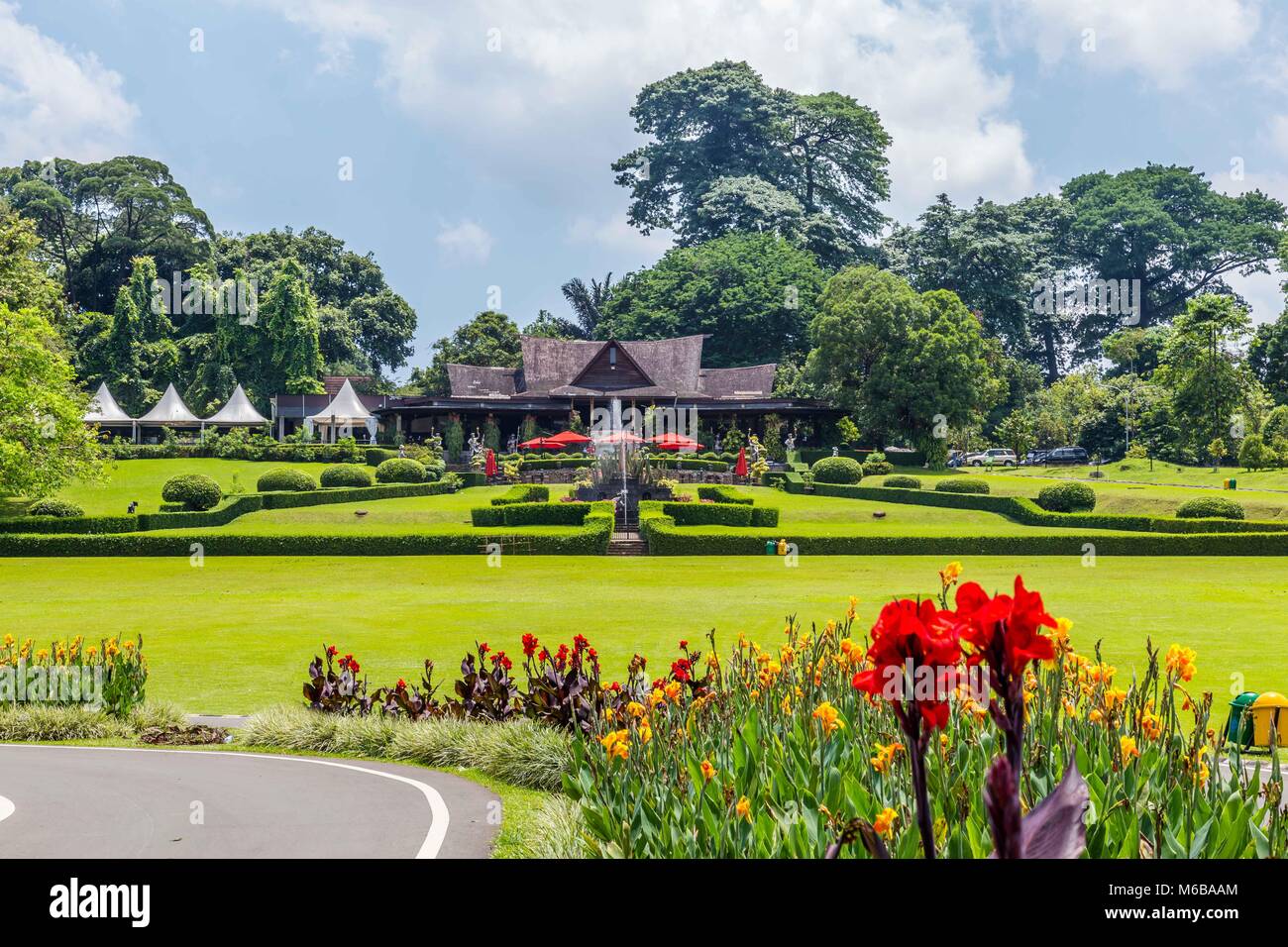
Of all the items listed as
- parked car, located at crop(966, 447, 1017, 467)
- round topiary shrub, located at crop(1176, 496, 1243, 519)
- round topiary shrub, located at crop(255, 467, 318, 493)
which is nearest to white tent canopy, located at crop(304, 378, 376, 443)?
round topiary shrub, located at crop(255, 467, 318, 493)

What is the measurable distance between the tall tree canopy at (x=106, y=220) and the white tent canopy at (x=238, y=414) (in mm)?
24951

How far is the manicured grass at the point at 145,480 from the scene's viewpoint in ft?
144

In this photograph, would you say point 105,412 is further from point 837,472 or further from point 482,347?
point 837,472

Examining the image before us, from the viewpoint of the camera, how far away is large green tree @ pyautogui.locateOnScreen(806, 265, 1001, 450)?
2331 inches

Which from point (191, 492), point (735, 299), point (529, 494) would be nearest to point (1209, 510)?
point (529, 494)

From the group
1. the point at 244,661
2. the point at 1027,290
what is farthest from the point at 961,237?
the point at 244,661

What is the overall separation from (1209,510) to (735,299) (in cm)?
4262

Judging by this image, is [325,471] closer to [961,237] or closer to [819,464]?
[819,464]

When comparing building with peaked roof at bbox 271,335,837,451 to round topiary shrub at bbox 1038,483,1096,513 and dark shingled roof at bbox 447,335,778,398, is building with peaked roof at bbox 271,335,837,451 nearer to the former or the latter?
dark shingled roof at bbox 447,335,778,398

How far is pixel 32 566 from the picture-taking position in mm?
32188

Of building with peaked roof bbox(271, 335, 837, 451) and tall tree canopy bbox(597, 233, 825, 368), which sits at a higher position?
tall tree canopy bbox(597, 233, 825, 368)

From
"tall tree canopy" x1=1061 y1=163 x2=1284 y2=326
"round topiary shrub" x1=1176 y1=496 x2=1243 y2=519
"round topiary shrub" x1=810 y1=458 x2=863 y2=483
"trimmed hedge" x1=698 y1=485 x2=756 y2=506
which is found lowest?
"round topiary shrub" x1=1176 y1=496 x2=1243 y2=519

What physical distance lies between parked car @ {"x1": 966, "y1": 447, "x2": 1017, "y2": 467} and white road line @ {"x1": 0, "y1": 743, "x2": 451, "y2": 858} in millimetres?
59973
